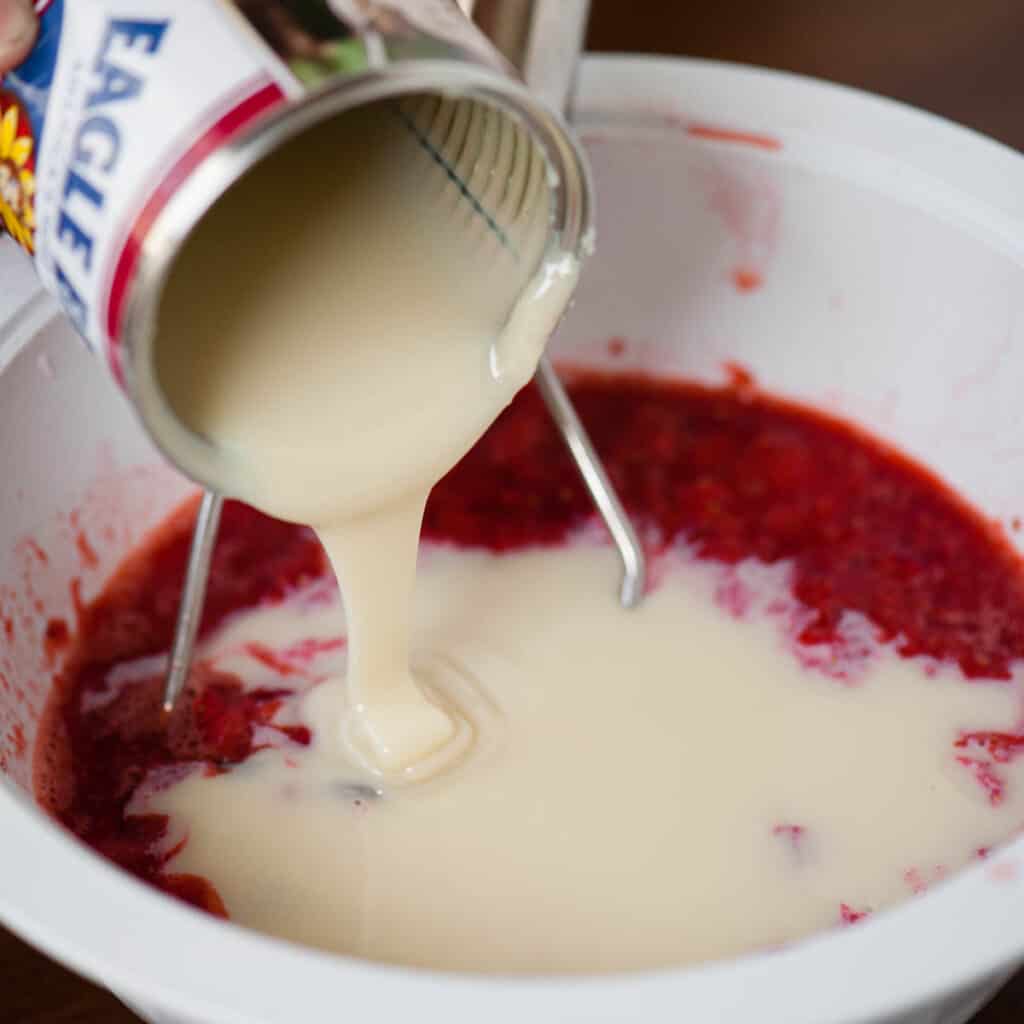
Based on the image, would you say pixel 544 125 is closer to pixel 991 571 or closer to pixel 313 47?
pixel 313 47

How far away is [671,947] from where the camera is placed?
2.68 feet

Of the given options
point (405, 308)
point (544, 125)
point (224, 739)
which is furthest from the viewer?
point (224, 739)

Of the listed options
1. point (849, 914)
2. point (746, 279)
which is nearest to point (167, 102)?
point (849, 914)

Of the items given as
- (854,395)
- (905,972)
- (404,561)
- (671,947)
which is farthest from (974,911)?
(854,395)

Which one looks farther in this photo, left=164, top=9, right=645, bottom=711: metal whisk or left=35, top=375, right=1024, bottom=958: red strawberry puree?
left=35, top=375, right=1024, bottom=958: red strawberry puree

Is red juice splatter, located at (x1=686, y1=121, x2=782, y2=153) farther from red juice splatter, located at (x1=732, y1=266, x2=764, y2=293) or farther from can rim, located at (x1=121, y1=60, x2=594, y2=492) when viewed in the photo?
can rim, located at (x1=121, y1=60, x2=594, y2=492)

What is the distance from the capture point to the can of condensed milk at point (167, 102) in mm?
586

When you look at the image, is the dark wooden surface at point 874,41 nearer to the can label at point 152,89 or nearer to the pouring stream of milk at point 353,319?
the pouring stream of milk at point 353,319

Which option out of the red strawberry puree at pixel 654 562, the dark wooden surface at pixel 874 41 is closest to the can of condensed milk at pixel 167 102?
the red strawberry puree at pixel 654 562

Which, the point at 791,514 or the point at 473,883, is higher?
the point at 473,883

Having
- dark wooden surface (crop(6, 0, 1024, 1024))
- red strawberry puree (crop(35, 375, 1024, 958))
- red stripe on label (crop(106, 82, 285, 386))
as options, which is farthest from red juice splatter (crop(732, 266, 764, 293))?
red stripe on label (crop(106, 82, 285, 386))

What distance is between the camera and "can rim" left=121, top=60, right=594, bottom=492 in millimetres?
586

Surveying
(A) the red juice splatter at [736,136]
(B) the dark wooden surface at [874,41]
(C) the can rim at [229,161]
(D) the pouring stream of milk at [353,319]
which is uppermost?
(C) the can rim at [229,161]

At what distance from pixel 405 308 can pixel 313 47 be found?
0.21 meters
